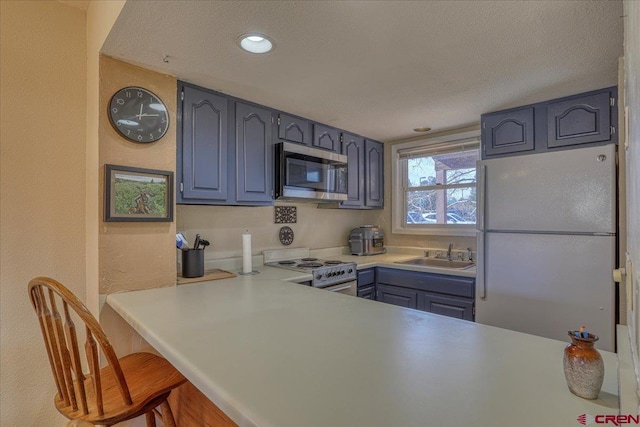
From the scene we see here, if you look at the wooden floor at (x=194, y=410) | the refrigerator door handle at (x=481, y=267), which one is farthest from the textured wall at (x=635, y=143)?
the refrigerator door handle at (x=481, y=267)

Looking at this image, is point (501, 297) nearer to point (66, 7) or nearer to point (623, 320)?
point (623, 320)

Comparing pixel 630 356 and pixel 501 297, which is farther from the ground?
pixel 630 356

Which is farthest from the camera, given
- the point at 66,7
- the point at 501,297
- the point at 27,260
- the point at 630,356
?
the point at 501,297

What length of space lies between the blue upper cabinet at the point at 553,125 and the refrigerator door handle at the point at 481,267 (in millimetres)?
710

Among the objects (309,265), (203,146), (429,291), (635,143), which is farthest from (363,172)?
(635,143)

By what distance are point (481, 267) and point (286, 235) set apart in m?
1.64

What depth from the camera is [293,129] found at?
107 inches

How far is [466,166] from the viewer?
3170mm

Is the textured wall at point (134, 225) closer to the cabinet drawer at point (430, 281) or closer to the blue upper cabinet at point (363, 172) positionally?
the blue upper cabinet at point (363, 172)

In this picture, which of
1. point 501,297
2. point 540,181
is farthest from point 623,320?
point 540,181

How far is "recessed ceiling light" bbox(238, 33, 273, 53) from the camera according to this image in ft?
4.99

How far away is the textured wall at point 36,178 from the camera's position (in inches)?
65.0

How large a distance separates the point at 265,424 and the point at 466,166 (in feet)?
10.1

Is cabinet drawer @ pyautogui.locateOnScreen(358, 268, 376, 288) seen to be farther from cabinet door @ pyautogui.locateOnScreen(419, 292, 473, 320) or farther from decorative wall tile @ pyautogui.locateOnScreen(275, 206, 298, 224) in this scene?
decorative wall tile @ pyautogui.locateOnScreen(275, 206, 298, 224)
